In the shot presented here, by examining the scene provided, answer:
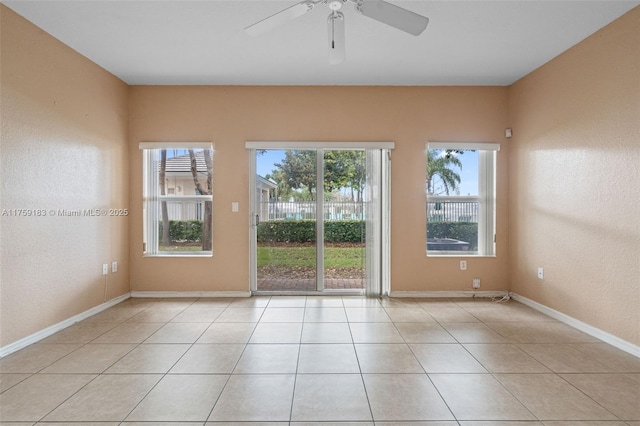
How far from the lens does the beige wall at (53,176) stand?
2.67m

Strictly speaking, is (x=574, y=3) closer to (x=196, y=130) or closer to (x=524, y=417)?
(x=524, y=417)

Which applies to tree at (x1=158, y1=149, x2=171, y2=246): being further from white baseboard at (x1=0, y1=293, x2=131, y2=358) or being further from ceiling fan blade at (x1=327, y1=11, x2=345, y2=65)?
ceiling fan blade at (x1=327, y1=11, x2=345, y2=65)

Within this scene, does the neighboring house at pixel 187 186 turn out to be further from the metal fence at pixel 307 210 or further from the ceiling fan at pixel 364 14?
the ceiling fan at pixel 364 14

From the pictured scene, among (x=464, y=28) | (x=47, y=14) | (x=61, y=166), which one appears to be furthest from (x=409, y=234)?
(x=47, y=14)

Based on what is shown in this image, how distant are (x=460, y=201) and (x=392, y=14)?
2959mm

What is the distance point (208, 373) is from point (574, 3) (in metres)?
3.86

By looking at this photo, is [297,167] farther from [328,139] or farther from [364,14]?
[364,14]

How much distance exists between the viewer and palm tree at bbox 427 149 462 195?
436 cm

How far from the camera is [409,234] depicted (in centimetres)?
432

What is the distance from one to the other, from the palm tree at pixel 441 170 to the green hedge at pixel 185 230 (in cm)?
306

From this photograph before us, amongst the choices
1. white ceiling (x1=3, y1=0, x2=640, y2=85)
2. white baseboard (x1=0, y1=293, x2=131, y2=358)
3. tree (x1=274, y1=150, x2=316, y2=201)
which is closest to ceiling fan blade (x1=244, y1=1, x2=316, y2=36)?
white ceiling (x1=3, y1=0, x2=640, y2=85)

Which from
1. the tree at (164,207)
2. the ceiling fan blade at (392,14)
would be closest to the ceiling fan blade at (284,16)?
the ceiling fan blade at (392,14)


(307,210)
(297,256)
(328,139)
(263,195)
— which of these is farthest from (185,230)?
(328,139)

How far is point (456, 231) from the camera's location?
4.39 m
